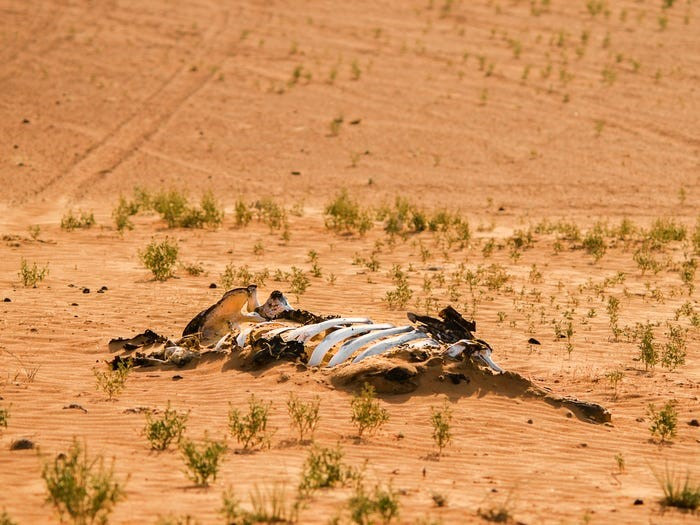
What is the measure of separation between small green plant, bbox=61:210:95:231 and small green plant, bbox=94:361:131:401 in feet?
22.0

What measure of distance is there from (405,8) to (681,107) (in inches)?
349

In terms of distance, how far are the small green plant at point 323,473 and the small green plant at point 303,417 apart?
2.10 ft

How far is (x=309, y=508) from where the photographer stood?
579cm

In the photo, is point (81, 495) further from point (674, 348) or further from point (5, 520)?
point (674, 348)

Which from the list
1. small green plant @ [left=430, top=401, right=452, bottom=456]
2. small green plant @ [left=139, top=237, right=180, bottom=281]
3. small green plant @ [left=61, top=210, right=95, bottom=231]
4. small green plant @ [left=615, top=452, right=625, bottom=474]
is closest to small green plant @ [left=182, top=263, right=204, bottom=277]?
small green plant @ [left=139, top=237, right=180, bottom=281]

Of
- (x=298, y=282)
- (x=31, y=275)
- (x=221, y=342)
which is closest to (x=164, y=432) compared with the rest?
(x=221, y=342)

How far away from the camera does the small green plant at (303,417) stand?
23.3 feet

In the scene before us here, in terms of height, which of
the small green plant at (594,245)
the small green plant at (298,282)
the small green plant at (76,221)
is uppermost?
the small green plant at (594,245)

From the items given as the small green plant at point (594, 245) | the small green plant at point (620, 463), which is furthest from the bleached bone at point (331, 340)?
the small green plant at point (594, 245)

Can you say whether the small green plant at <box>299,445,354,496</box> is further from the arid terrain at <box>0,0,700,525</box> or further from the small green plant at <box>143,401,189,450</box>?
the small green plant at <box>143,401,189,450</box>

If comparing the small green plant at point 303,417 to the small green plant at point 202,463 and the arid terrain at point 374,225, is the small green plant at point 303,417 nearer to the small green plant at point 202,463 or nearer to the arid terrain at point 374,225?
the arid terrain at point 374,225

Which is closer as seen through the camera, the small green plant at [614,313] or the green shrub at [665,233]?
the small green plant at [614,313]

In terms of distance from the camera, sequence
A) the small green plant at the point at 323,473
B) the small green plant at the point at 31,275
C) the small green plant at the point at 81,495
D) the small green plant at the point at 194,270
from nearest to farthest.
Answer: the small green plant at the point at 81,495 → the small green plant at the point at 323,473 → the small green plant at the point at 31,275 → the small green plant at the point at 194,270

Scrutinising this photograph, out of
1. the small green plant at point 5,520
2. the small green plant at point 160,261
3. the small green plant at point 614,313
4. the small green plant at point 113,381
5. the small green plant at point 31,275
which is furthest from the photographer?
the small green plant at point 160,261
